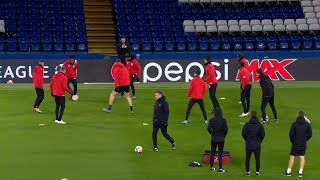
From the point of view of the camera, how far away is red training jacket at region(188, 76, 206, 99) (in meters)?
25.8

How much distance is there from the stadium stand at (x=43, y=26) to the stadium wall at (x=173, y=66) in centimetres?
211

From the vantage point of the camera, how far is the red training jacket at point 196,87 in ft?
84.5

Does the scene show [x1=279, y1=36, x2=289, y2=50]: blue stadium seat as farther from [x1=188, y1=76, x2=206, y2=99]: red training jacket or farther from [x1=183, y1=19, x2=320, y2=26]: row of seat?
[x1=188, y1=76, x2=206, y2=99]: red training jacket

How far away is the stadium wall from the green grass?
10.2 feet

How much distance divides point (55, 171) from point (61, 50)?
67.6 feet

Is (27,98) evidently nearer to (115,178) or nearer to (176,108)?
(176,108)

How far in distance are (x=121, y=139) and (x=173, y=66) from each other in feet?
46.0

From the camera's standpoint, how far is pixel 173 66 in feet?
125

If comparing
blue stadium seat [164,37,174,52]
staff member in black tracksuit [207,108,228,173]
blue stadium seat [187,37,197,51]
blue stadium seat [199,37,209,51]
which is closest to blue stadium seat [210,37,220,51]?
blue stadium seat [199,37,209,51]

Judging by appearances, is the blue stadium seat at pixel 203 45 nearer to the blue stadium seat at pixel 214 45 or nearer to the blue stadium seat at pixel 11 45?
the blue stadium seat at pixel 214 45

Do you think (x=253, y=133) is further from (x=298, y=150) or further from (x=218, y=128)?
(x=298, y=150)

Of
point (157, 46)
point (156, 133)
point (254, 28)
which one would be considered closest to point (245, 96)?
point (156, 133)

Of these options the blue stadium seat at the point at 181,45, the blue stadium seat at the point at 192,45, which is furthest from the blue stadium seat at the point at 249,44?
the blue stadium seat at the point at 181,45

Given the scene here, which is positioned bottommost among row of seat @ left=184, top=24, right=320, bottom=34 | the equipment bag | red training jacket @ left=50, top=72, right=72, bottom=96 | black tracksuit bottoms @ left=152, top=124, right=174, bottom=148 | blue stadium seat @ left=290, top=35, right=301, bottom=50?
the equipment bag
